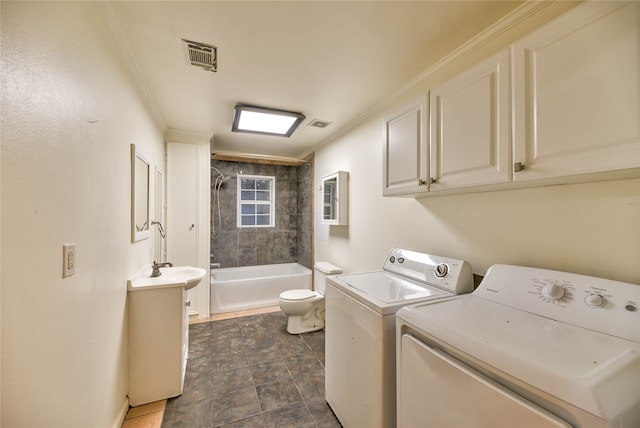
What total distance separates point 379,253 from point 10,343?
221 cm

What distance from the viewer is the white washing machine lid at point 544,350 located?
60cm

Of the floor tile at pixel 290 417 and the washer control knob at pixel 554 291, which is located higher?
the washer control knob at pixel 554 291

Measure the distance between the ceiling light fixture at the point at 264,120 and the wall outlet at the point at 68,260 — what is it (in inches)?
70.6

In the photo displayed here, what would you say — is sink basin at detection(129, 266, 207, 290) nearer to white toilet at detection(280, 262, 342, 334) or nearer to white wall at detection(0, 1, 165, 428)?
white wall at detection(0, 1, 165, 428)

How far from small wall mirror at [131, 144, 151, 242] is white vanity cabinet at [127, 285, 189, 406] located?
18.9 inches

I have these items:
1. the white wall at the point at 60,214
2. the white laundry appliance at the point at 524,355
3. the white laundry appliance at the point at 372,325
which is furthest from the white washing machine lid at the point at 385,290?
the white wall at the point at 60,214

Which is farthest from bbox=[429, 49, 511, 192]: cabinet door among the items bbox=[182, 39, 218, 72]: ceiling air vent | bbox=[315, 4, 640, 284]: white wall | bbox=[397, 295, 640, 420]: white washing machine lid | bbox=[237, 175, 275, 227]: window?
bbox=[237, 175, 275, 227]: window

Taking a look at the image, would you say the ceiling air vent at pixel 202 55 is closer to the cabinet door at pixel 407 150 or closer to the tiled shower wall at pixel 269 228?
the cabinet door at pixel 407 150

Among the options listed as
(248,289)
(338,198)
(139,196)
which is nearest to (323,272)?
(338,198)

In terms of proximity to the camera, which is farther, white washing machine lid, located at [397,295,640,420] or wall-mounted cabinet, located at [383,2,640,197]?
wall-mounted cabinet, located at [383,2,640,197]

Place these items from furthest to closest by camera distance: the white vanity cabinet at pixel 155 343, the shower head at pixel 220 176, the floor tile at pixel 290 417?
the shower head at pixel 220 176 < the white vanity cabinet at pixel 155 343 < the floor tile at pixel 290 417

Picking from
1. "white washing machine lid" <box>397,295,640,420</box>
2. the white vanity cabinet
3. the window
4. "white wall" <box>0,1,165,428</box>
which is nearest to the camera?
"white washing machine lid" <box>397,295,640,420</box>

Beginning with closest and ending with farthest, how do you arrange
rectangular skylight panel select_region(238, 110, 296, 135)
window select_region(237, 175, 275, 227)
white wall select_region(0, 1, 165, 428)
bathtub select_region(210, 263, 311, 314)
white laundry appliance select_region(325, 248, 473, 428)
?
white wall select_region(0, 1, 165, 428)
white laundry appliance select_region(325, 248, 473, 428)
rectangular skylight panel select_region(238, 110, 296, 135)
bathtub select_region(210, 263, 311, 314)
window select_region(237, 175, 275, 227)

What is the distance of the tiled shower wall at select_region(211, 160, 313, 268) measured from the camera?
14.2ft
